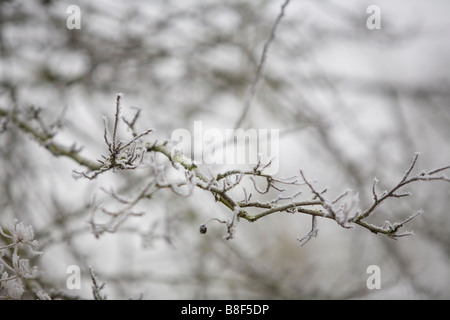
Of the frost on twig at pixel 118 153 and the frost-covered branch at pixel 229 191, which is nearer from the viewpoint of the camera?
the frost-covered branch at pixel 229 191

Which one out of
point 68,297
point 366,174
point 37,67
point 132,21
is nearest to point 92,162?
point 68,297

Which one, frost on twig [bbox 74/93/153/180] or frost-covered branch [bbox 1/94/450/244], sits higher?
frost on twig [bbox 74/93/153/180]

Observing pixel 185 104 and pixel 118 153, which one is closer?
pixel 118 153

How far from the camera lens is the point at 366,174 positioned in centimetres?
276

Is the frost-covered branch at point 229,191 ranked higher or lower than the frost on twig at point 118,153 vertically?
lower

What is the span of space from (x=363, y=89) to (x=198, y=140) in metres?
2.16

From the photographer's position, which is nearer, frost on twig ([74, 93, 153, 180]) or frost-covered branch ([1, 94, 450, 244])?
frost-covered branch ([1, 94, 450, 244])

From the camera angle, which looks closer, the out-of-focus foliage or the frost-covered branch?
the frost-covered branch

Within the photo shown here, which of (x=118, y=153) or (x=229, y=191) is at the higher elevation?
(x=118, y=153)

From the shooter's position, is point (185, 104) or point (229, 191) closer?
point (229, 191)

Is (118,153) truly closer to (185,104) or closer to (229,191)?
(229,191)

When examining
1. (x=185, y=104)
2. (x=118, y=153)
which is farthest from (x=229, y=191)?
(x=185, y=104)

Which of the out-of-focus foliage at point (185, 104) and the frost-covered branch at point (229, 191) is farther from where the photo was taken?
the out-of-focus foliage at point (185, 104)
